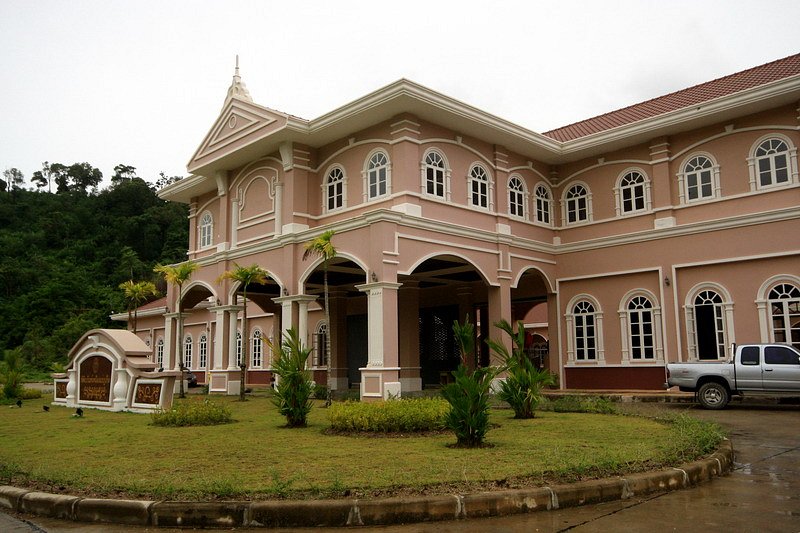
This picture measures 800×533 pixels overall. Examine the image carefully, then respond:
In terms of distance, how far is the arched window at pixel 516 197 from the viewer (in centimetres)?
2191

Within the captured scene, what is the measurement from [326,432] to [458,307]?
48.3 ft

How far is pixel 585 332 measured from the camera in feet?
72.1

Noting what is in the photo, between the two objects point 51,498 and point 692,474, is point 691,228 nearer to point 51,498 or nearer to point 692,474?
point 692,474

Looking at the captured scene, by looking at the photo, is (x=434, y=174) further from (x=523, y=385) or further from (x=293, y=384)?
(x=293, y=384)

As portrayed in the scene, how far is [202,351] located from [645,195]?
24.8m

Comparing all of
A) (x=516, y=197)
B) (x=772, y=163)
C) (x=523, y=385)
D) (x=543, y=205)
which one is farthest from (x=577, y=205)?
(x=523, y=385)

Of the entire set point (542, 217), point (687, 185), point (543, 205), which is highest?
point (543, 205)

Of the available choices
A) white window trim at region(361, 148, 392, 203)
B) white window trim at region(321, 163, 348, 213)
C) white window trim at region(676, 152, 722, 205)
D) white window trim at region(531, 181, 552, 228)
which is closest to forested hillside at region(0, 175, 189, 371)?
white window trim at region(321, 163, 348, 213)

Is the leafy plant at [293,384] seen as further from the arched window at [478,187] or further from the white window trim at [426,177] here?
the arched window at [478,187]

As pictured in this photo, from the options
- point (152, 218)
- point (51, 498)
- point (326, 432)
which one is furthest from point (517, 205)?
point (152, 218)

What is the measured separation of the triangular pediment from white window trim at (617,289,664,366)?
12079mm

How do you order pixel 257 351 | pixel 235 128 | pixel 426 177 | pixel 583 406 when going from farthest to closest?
1. pixel 257 351
2. pixel 235 128
3. pixel 426 177
4. pixel 583 406

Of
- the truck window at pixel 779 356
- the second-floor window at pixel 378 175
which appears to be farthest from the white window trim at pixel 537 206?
the truck window at pixel 779 356

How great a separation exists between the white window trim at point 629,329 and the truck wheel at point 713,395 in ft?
13.8
